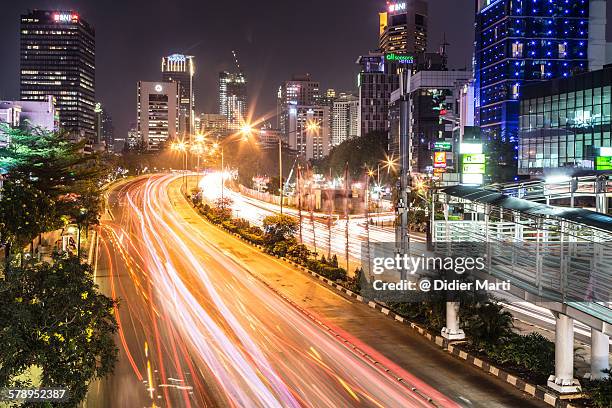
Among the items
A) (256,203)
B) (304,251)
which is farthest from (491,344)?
(256,203)

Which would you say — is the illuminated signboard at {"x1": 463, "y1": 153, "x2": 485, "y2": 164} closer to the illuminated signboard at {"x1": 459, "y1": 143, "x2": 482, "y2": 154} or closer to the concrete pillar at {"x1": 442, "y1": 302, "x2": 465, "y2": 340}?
the illuminated signboard at {"x1": 459, "y1": 143, "x2": 482, "y2": 154}

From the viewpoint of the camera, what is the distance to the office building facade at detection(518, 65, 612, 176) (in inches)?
2625

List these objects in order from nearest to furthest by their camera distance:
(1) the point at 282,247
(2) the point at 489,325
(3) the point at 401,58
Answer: (2) the point at 489,325 < (1) the point at 282,247 < (3) the point at 401,58

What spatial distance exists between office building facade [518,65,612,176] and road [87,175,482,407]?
42.9 meters

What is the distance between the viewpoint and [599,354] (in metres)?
17.1

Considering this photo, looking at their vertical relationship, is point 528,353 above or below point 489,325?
below

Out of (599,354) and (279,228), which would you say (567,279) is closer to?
(599,354)

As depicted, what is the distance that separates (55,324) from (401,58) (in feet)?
619

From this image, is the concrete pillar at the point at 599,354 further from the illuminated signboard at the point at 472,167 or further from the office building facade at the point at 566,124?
the office building facade at the point at 566,124

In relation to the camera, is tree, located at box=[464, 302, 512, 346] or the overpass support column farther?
tree, located at box=[464, 302, 512, 346]

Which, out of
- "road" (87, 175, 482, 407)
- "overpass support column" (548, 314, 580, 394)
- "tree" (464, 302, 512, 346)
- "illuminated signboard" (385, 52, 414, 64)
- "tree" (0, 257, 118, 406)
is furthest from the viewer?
"illuminated signboard" (385, 52, 414, 64)

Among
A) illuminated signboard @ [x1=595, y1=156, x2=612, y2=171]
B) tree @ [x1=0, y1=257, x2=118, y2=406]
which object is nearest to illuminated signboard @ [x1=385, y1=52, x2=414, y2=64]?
illuminated signboard @ [x1=595, y1=156, x2=612, y2=171]

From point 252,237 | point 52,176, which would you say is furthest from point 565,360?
point 252,237

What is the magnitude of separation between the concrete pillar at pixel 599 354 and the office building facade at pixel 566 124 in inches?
1968
